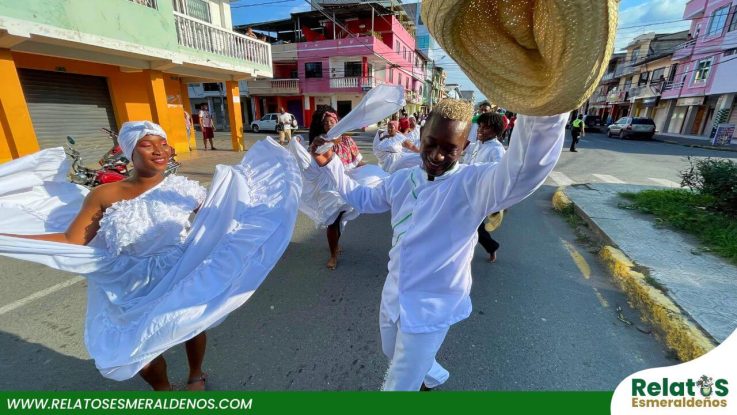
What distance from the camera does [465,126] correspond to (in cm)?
137

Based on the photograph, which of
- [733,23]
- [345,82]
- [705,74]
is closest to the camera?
[733,23]

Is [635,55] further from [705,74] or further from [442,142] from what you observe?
[442,142]

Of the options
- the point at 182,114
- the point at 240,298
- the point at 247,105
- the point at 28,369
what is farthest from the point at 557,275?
the point at 247,105

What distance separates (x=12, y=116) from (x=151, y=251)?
843 centimetres

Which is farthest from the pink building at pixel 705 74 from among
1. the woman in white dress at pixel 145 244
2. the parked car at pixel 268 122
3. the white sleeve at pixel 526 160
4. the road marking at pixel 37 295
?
the road marking at pixel 37 295

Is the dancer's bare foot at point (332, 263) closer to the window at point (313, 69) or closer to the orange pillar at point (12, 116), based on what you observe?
the orange pillar at point (12, 116)

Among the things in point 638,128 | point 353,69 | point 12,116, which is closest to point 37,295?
point 12,116

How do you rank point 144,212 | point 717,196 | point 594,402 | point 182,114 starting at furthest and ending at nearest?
1. point 182,114
2. point 717,196
3. point 594,402
4. point 144,212

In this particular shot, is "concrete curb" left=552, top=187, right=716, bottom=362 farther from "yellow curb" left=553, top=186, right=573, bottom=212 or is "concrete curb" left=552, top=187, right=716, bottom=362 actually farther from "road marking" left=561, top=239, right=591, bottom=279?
"yellow curb" left=553, top=186, right=573, bottom=212

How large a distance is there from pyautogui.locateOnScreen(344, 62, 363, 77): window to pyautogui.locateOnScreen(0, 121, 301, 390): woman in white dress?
2693cm

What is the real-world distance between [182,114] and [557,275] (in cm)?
1450

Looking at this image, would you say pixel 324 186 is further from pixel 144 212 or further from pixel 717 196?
pixel 717 196

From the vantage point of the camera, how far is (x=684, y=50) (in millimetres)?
26344

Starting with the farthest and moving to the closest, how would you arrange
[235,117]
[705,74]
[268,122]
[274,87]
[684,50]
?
1. [274,87]
2. [684,50]
3. [268,122]
4. [705,74]
5. [235,117]
